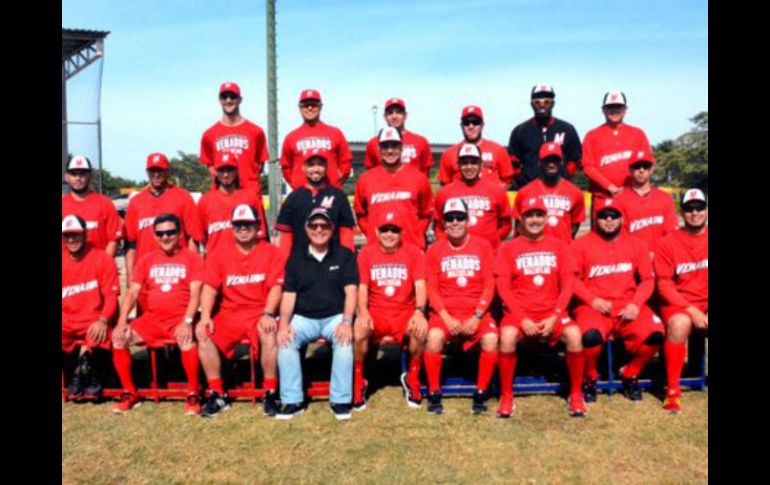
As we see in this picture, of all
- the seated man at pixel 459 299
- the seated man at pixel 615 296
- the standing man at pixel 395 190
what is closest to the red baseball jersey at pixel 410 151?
the standing man at pixel 395 190

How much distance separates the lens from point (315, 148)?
6.87 m

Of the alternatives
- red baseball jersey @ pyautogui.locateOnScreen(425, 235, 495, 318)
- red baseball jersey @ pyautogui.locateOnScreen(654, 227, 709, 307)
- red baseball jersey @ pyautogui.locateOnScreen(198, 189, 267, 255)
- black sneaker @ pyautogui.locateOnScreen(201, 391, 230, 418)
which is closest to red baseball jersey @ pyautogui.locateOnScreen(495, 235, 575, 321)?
red baseball jersey @ pyautogui.locateOnScreen(425, 235, 495, 318)

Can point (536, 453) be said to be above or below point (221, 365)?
below

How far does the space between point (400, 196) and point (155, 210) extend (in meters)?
2.89

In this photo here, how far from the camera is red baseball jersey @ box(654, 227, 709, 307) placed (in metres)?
5.53

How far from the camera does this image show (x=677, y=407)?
16.9ft

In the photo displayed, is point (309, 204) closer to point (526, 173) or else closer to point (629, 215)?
point (526, 173)

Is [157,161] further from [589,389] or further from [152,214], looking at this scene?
[589,389]

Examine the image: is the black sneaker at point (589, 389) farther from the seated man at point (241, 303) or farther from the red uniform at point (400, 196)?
the seated man at point (241, 303)
